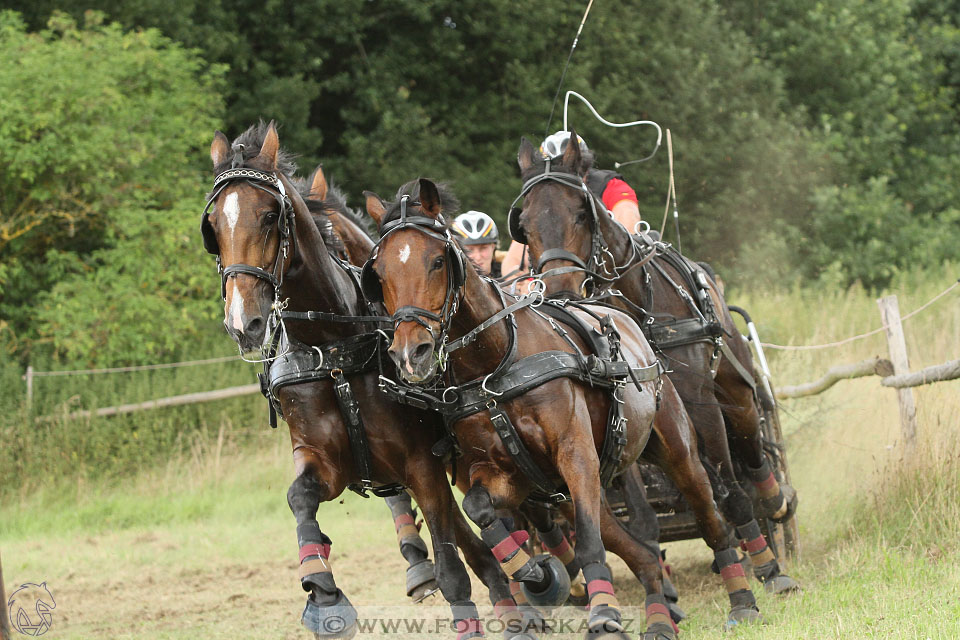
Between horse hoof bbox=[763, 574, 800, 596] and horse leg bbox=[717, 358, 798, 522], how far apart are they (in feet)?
2.24

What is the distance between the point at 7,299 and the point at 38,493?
11.9 ft

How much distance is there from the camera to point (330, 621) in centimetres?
483

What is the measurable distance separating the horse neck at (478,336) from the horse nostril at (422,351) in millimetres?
480

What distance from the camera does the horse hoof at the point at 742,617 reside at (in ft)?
19.6

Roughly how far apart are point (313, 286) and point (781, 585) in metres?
3.47

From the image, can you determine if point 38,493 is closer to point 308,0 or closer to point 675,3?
point 308,0

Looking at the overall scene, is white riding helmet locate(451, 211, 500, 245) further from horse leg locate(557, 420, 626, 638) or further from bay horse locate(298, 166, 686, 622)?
horse leg locate(557, 420, 626, 638)

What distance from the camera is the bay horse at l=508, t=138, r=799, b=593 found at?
6.22 meters

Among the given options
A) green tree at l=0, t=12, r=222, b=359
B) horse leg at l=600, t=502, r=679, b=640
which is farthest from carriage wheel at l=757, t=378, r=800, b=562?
green tree at l=0, t=12, r=222, b=359

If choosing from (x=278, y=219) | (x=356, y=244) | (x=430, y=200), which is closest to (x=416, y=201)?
(x=430, y=200)

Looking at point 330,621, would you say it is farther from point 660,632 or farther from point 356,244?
point 356,244

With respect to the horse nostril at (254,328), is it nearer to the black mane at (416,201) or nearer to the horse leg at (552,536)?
the black mane at (416,201)

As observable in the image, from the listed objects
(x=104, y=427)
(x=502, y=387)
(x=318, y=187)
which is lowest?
(x=502, y=387)

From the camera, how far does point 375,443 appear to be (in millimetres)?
5344
